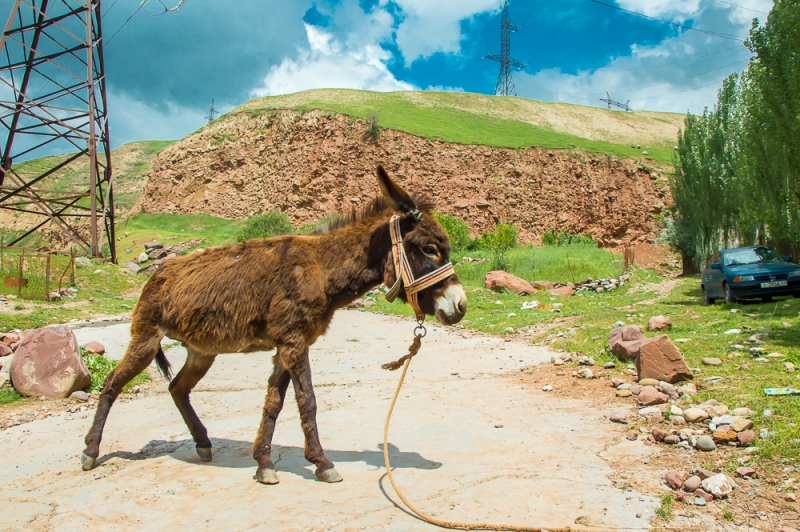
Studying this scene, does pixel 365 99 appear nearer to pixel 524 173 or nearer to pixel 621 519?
pixel 524 173

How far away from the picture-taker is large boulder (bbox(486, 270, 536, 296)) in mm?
22672

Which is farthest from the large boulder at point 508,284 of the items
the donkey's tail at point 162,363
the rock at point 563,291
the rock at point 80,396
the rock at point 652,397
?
the donkey's tail at point 162,363

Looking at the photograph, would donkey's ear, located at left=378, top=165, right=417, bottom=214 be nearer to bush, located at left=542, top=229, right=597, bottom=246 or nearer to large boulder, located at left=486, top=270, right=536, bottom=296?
large boulder, located at left=486, top=270, right=536, bottom=296

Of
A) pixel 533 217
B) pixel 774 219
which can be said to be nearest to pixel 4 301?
pixel 774 219

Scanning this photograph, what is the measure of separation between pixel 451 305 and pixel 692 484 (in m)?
2.27

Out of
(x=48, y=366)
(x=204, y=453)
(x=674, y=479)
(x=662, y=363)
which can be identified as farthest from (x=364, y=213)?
(x=48, y=366)

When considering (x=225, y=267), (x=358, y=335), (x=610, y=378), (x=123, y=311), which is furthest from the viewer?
(x=123, y=311)

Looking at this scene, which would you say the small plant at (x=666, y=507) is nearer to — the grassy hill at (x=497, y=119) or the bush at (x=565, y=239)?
the bush at (x=565, y=239)

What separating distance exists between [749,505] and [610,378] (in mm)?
3895

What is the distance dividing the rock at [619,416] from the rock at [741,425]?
1105mm

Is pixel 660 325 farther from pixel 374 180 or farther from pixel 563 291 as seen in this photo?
pixel 374 180

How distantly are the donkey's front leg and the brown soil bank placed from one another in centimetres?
4756

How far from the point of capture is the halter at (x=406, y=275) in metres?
4.52

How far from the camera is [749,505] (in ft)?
12.0
